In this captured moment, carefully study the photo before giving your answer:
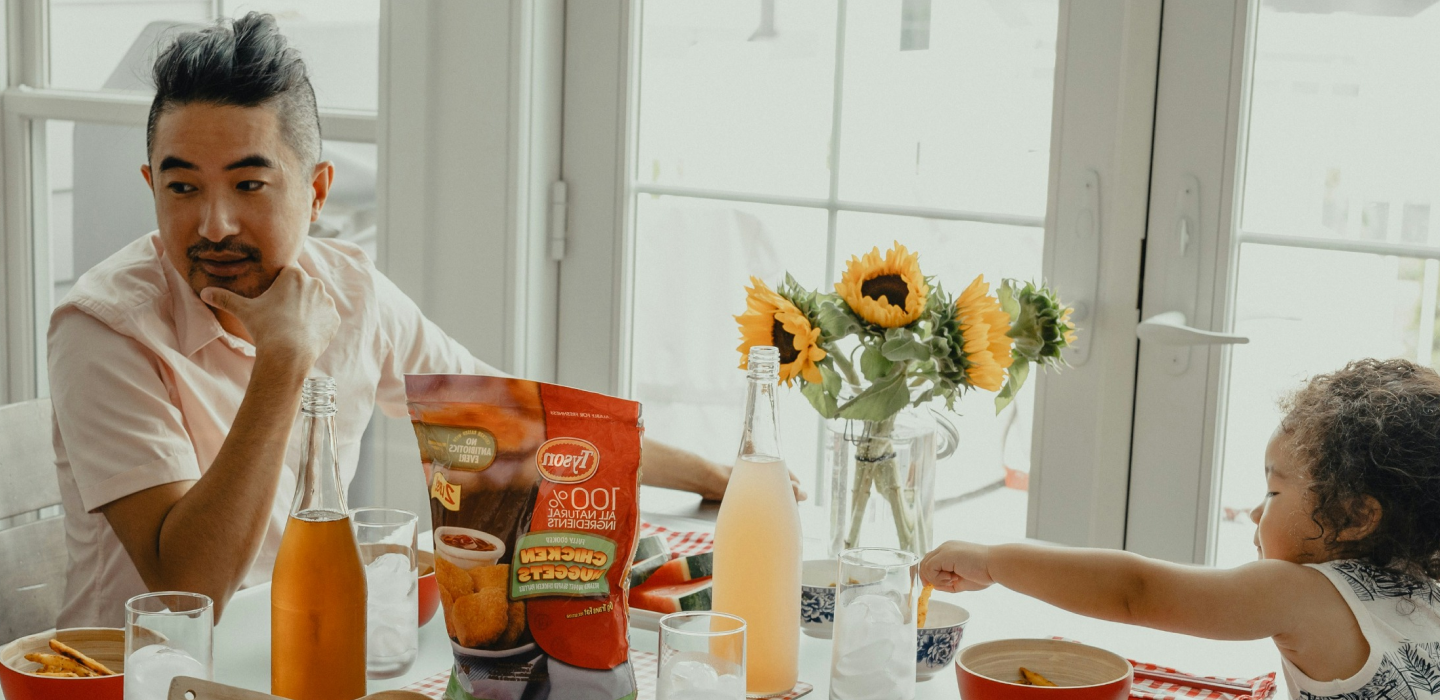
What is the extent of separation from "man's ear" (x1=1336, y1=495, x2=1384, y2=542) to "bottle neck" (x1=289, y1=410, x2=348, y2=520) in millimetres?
757

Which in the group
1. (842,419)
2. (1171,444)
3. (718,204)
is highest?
(718,204)

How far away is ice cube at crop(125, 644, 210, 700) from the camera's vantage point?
31.4 inches

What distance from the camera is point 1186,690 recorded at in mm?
1002

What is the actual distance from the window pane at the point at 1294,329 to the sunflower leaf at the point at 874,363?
85cm

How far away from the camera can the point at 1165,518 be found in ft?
6.03

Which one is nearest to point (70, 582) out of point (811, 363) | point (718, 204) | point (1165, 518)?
point (811, 363)

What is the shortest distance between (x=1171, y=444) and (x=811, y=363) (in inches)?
37.5

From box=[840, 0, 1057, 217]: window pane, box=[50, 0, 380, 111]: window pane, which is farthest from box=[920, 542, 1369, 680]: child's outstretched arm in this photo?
box=[50, 0, 380, 111]: window pane

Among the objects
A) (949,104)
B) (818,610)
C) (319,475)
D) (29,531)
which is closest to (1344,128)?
(949,104)

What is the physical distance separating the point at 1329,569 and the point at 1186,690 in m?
0.15

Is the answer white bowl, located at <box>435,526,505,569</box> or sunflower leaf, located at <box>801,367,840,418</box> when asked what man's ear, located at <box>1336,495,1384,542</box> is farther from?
white bowl, located at <box>435,526,505,569</box>

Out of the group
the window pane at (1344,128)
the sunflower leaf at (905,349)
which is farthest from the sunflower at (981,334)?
the window pane at (1344,128)

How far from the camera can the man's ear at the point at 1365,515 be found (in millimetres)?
1012

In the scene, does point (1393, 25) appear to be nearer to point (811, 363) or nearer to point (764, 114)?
point (764, 114)
